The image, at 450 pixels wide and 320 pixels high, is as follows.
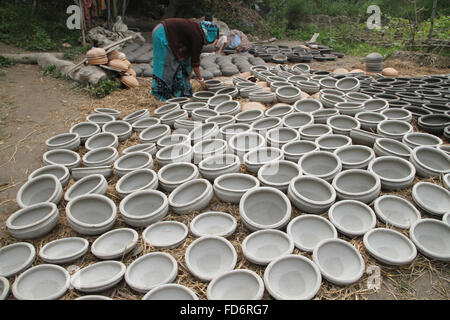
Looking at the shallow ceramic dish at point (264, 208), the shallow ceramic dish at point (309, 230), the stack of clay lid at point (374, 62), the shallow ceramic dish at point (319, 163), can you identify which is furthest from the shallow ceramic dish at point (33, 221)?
the stack of clay lid at point (374, 62)

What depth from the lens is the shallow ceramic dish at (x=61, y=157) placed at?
3.26 meters

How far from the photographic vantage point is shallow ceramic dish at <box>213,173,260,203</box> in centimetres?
264

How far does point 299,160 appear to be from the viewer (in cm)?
297

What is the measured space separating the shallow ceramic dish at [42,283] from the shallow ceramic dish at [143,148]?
1546mm

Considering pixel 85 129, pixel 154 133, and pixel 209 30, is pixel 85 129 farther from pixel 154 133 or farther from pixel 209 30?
pixel 209 30

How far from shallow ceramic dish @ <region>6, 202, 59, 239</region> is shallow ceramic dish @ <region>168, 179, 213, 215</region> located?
0.94 meters

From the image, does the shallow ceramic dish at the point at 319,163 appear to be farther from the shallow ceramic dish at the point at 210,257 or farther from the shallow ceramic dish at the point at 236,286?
the shallow ceramic dish at the point at 236,286

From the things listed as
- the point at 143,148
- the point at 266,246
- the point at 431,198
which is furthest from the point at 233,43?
the point at 266,246

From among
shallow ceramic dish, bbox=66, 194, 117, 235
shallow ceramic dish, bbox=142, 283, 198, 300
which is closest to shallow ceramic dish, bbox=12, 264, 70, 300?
shallow ceramic dish, bbox=66, 194, 117, 235

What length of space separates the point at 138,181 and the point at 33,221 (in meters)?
0.91

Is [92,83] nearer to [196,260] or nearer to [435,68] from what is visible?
[196,260]

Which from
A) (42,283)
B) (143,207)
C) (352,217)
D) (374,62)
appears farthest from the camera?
(374,62)

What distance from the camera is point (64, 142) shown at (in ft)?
11.9
